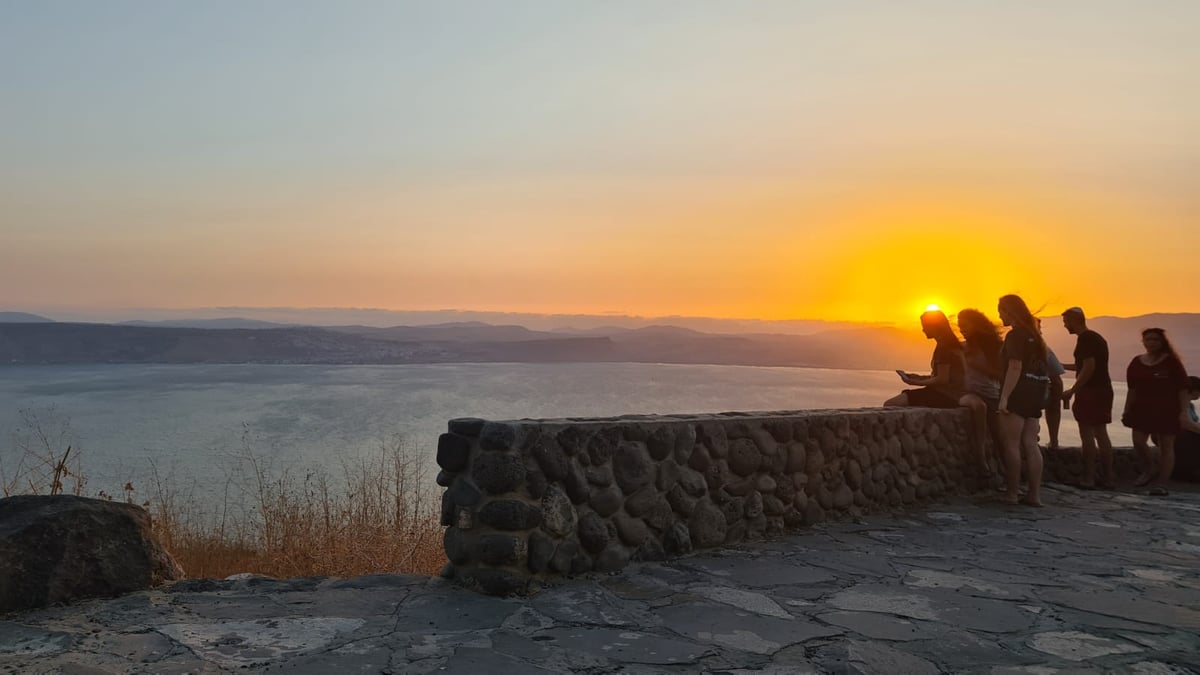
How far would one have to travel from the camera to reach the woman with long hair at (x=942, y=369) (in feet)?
29.2

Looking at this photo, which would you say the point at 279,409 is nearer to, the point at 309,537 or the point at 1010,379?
the point at 309,537

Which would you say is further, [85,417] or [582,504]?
[85,417]

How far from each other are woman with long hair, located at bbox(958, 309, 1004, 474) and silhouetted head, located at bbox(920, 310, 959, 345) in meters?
0.12

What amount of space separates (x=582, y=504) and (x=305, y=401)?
5166 centimetres

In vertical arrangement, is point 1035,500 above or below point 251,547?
above

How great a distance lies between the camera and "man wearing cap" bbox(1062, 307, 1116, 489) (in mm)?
9055

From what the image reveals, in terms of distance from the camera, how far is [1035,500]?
8062 millimetres

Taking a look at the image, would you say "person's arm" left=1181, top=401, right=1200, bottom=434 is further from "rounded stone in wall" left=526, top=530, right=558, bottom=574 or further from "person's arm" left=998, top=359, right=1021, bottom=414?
"rounded stone in wall" left=526, top=530, right=558, bottom=574

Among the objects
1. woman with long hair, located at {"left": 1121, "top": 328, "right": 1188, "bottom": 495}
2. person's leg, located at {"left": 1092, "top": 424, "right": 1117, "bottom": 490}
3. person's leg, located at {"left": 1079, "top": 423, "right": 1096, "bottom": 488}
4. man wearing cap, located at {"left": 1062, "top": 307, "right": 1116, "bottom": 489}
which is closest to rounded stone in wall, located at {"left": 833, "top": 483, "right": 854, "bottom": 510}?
man wearing cap, located at {"left": 1062, "top": 307, "right": 1116, "bottom": 489}

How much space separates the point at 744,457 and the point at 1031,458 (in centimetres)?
383

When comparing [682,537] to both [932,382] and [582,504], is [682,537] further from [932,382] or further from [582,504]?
[932,382]

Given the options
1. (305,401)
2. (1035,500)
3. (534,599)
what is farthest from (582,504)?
(305,401)

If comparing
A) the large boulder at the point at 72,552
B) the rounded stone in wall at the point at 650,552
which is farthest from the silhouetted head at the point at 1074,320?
the large boulder at the point at 72,552

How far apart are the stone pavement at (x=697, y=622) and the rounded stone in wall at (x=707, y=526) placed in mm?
158
